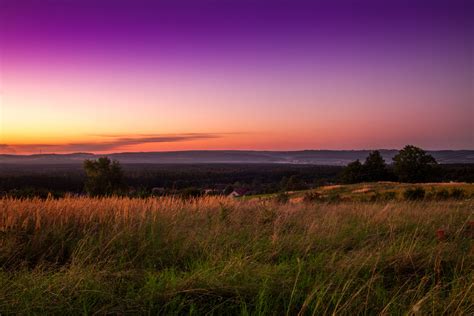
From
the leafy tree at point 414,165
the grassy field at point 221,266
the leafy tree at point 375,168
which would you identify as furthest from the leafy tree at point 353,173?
the grassy field at point 221,266

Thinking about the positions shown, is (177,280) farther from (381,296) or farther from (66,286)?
(381,296)

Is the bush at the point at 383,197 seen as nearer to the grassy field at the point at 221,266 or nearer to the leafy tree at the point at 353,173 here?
the grassy field at the point at 221,266

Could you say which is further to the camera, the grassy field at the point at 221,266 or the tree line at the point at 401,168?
the tree line at the point at 401,168

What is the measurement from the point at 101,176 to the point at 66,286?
61838mm

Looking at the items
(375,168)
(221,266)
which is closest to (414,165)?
(375,168)

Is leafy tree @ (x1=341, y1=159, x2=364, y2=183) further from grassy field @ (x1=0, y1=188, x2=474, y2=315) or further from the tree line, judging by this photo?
grassy field @ (x1=0, y1=188, x2=474, y2=315)

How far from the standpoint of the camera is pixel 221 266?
417 centimetres

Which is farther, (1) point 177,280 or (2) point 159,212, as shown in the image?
(2) point 159,212

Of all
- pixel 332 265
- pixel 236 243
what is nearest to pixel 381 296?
pixel 332 265

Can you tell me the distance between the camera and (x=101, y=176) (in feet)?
203

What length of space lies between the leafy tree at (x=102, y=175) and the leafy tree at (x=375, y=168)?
48.6 metres

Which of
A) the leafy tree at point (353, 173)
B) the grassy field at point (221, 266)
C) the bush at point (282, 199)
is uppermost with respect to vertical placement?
the grassy field at point (221, 266)

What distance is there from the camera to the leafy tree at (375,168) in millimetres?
79000

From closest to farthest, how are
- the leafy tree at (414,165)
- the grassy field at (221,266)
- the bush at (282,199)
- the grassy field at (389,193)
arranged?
the grassy field at (221,266)
the bush at (282,199)
the grassy field at (389,193)
the leafy tree at (414,165)
